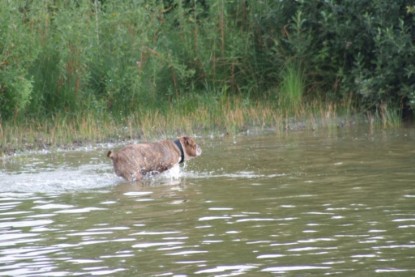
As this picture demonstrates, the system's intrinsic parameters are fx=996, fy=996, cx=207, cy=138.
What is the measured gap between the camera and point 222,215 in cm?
959

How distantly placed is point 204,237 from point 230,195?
2.48 metres

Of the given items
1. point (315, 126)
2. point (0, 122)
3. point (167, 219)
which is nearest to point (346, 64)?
point (315, 126)

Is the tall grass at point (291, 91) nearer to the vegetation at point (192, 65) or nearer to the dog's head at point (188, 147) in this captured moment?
the vegetation at point (192, 65)

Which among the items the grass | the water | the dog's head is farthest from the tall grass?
the dog's head

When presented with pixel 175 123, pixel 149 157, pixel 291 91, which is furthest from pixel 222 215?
pixel 291 91

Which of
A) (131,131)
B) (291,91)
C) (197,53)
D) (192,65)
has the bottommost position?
(131,131)

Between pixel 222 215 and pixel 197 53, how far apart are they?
1111 centimetres

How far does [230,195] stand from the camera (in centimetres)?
1092

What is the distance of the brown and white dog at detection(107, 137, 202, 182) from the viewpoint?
41.4ft

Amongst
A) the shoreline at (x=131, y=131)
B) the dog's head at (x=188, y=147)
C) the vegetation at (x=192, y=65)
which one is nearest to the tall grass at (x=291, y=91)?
the vegetation at (x=192, y=65)

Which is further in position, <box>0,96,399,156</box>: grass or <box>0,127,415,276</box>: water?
<box>0,96,399,156</box>: grass

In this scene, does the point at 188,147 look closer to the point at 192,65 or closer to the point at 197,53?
the point at 197,53

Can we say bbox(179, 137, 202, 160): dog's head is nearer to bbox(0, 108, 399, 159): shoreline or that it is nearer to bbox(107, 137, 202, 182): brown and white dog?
bbox(107, 137, 202, 182): brown and white dog

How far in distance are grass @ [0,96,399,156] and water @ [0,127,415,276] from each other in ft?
4.97
